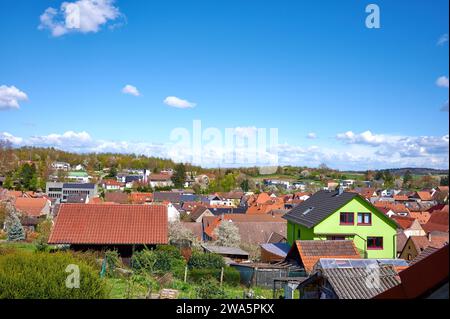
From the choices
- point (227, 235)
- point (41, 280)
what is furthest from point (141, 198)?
point (41, 280)

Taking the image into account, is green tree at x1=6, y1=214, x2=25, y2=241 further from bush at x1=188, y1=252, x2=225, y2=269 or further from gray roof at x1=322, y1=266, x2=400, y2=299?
gray roof at x1=322, y1=266, x2=400, y2=299

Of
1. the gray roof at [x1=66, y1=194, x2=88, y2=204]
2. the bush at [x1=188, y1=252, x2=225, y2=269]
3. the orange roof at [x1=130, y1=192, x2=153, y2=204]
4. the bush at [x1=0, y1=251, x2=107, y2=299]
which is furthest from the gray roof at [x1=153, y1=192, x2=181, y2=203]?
the bush at [x1=0, y1=251, x2=107, y2=299]

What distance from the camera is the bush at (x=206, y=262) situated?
19.3 meters

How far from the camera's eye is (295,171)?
135 m

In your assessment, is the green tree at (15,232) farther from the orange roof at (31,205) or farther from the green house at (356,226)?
the green house at (356,226)

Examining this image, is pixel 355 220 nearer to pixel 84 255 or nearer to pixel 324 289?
pixel 84 255

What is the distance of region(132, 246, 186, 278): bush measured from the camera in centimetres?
1830

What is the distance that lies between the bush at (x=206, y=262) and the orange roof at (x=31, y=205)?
36.1m

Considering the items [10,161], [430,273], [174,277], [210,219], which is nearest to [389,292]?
[430,273]

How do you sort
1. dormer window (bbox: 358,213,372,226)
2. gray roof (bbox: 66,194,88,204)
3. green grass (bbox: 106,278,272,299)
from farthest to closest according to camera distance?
gray roof (bbox: 66,194,88,204) < dormer window (bbox: 358,213,372,226) < green grass (bbox: 106,278,272,299)

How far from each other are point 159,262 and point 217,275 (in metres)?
2.80

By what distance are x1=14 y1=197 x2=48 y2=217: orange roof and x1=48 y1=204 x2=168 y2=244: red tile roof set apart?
103 ft

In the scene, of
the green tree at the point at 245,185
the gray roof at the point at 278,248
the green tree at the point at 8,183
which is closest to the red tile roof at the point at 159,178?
the green tree at the point at 245,185

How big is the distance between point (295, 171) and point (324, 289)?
128429 mm
